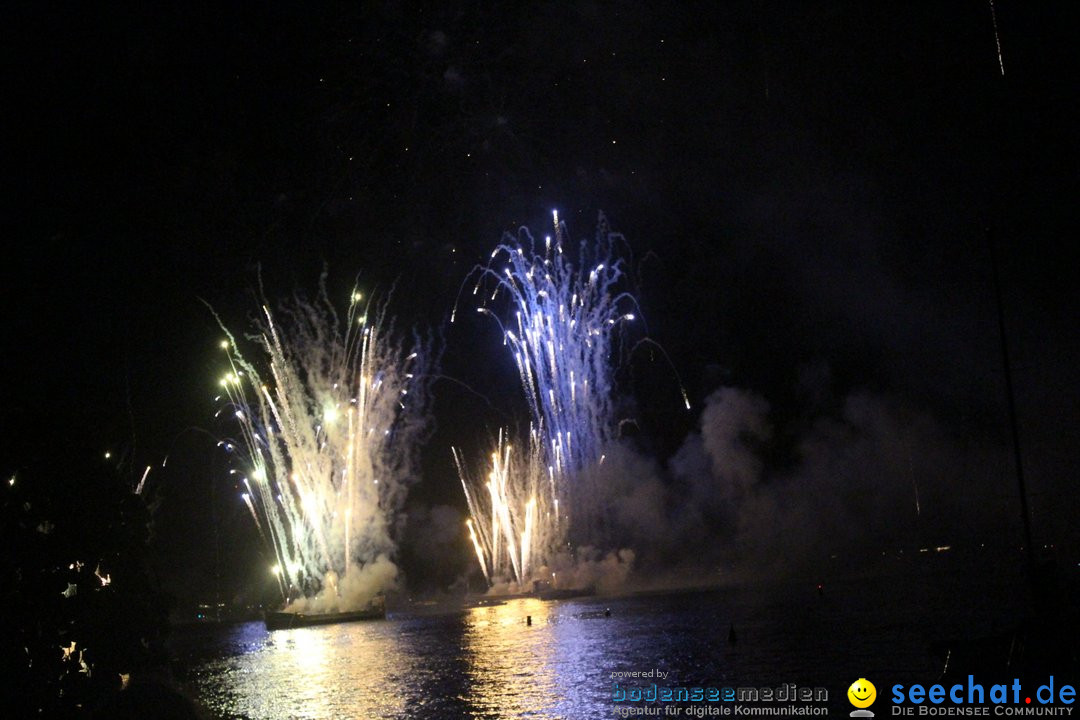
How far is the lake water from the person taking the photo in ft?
98.8

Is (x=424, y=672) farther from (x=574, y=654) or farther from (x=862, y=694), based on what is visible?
(x=862, y=694)

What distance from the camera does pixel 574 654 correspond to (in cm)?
4259

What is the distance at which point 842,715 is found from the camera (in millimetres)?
22312

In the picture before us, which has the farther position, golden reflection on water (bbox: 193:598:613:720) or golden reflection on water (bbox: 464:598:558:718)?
golden reflection on water (bbox: 193:598:613:720)

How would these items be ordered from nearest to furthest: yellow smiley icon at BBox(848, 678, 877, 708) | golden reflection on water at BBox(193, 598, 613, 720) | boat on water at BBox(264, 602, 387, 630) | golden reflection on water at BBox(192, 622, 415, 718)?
yellow smiley icon at BBox(848, 678, 877, 708) < golden reflection on water at BBox(193, 598, 613, 720) < golden reflection on water at BBox(192, 622, 415, 718) < boat on water at BBox(264, 602, 387, 630)

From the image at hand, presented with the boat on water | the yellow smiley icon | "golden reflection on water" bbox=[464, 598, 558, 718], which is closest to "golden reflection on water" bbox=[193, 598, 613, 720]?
"golden reflection on water" bbox=[464, 598, 558, 718]

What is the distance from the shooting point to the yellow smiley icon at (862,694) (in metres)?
20.9

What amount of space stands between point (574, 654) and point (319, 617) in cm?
4887

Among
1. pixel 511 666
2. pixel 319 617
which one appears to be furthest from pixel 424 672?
pixel 319 617

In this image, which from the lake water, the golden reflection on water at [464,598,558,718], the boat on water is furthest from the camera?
the boat on water

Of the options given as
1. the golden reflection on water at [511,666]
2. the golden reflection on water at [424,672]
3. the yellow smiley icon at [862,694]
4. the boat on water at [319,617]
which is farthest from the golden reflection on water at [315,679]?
the boat on water at [319,617]

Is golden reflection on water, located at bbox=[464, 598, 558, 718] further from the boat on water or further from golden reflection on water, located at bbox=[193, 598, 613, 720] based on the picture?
the boat on water

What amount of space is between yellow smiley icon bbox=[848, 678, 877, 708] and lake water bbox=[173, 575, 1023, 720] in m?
1.34

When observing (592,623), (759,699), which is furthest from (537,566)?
(759,699)
